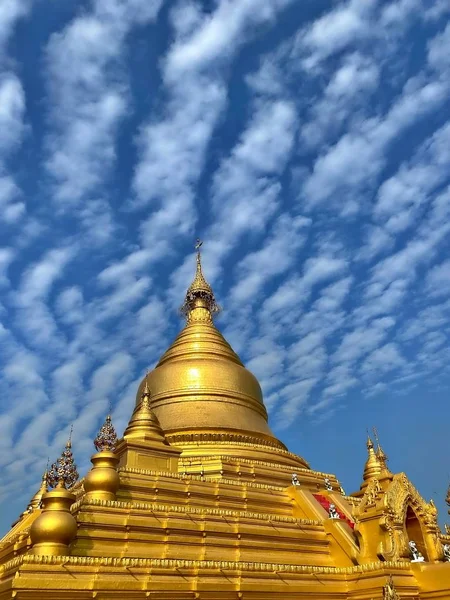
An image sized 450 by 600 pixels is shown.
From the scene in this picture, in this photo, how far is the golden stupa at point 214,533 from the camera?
1110cm

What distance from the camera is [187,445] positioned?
834 inches

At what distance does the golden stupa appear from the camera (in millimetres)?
11102

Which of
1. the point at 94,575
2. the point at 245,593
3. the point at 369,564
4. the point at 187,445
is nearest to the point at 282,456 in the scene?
the point at 187,445

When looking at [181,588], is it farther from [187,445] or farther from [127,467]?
[187,445]

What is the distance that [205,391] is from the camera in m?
24.2

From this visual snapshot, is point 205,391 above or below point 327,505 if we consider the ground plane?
above

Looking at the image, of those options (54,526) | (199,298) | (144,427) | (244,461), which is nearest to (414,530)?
(244,461)

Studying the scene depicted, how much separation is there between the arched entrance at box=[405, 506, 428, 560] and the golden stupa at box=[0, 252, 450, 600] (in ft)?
0.10

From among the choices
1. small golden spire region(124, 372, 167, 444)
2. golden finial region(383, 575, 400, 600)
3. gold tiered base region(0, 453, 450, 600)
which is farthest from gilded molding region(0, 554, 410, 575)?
small golden spire region(124, 372, 167, 444)

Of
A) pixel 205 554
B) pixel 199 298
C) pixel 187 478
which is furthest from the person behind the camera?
pixel 199 298

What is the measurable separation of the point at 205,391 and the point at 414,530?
11.3m

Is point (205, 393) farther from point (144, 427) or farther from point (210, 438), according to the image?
point (144, 427)

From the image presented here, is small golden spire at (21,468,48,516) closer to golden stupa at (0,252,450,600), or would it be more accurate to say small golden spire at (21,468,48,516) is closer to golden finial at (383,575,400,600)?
golden stupa at (0,252,450,600)

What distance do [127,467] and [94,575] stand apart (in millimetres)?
5379
